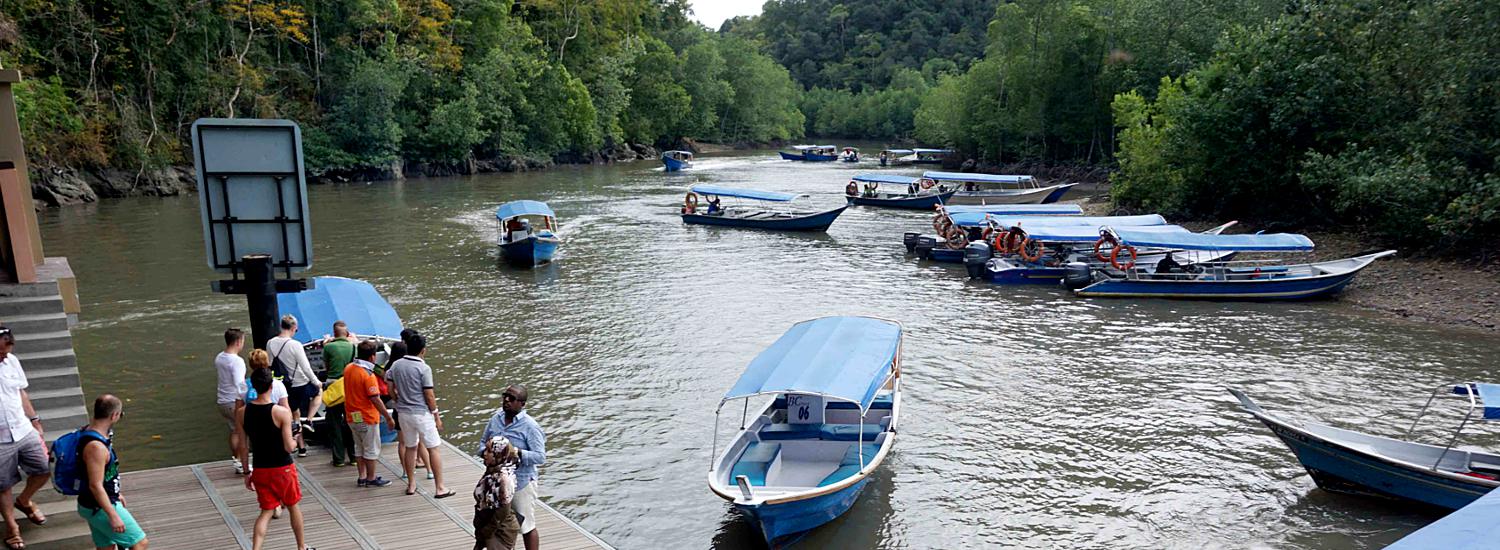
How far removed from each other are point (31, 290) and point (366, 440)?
3.83 meters

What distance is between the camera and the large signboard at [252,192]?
8938mm

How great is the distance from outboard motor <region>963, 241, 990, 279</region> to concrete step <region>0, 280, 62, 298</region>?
21.4 m

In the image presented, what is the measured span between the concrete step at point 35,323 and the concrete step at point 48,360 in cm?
26

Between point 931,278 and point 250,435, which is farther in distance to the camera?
point 931,278

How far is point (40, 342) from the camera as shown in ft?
29.3

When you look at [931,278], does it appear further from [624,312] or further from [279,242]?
[279,242]

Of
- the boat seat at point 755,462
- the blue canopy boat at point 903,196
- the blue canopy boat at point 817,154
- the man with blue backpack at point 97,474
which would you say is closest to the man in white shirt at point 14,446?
the man with blue backpack at point 97,474

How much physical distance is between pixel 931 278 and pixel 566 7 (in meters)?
61.2

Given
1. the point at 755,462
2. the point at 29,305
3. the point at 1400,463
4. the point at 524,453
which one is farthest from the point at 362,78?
the point at 1400,463

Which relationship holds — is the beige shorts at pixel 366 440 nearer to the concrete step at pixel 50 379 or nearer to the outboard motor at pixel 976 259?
the concrete step at pixel 50 379

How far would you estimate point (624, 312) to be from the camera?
2188cm

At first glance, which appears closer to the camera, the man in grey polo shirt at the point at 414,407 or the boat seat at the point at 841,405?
the man in grey polo shirt at the point at 414,407

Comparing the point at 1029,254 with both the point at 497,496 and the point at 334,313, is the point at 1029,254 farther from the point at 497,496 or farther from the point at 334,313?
the point at 497,496

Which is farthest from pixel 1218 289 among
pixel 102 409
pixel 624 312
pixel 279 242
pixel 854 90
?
pixel 854 90
